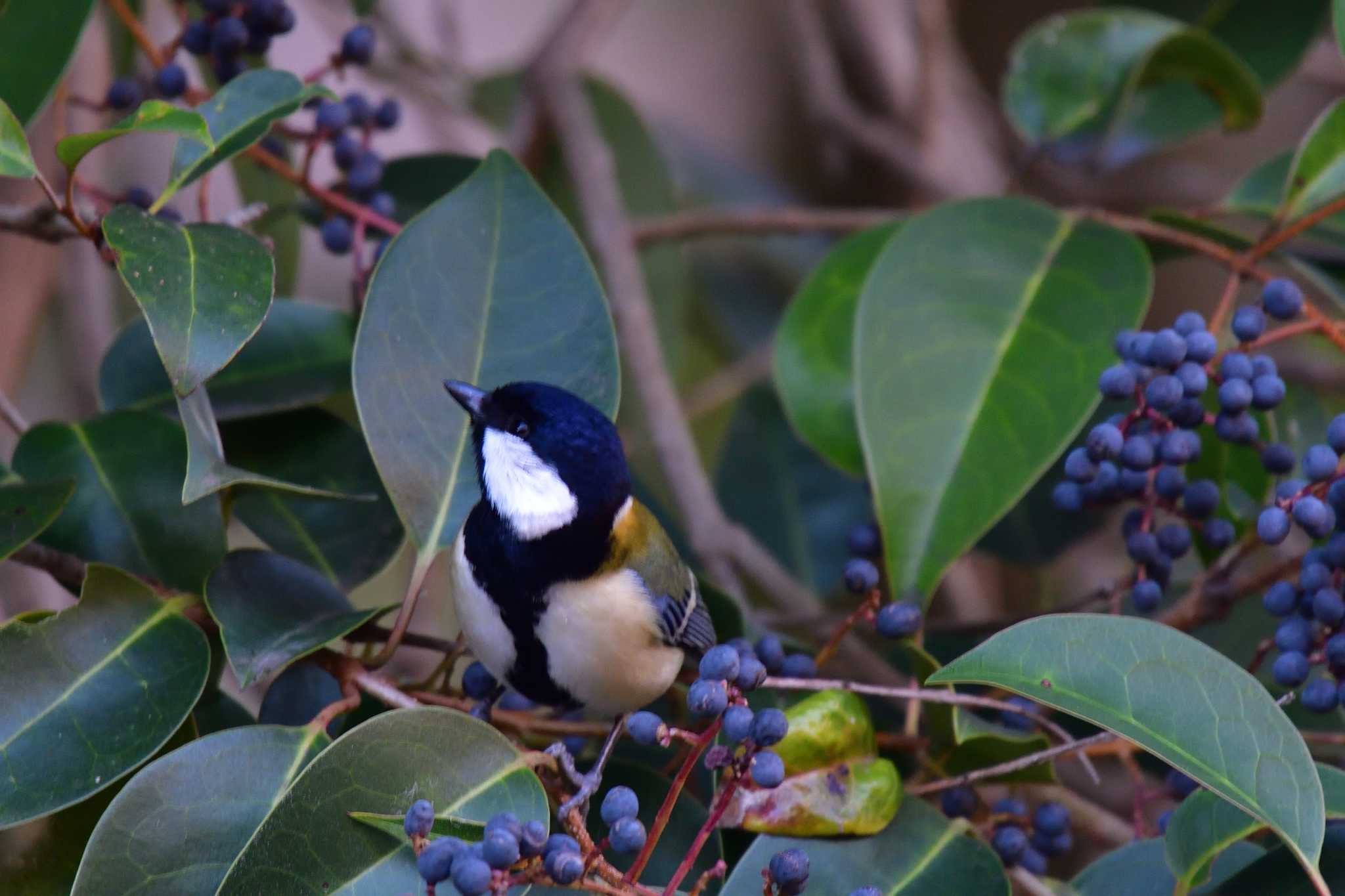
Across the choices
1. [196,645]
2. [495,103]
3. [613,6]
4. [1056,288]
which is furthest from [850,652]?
[495,103]

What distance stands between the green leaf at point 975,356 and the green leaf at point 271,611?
565 millimetres

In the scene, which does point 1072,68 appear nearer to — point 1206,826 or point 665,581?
point 665,581

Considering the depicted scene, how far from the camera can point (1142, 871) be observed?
3.84 ft

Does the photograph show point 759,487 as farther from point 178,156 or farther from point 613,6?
point 178,156

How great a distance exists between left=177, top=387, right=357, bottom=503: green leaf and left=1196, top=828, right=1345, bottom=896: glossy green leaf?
87 cm

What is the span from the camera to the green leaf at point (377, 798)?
94cm

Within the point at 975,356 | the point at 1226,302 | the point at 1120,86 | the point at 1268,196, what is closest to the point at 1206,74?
the point at 1120,86

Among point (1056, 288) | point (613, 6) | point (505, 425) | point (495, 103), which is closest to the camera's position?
point (505, 425)

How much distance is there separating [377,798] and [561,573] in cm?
40

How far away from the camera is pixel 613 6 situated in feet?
8.21

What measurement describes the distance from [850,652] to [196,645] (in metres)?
0.92

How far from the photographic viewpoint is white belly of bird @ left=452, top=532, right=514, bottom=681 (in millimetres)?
1298

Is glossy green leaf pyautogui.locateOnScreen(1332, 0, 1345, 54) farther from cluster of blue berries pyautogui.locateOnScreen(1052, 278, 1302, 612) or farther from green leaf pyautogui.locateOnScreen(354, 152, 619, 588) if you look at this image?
green leaf pyautogui.locateOnScreen(354, 152, 619, 588)

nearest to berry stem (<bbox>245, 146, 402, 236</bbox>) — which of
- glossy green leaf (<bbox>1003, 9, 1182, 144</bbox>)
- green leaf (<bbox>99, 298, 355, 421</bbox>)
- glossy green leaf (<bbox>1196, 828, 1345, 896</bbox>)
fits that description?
green leaf (<bbox>99, 298, 355, 421</bbox>)
